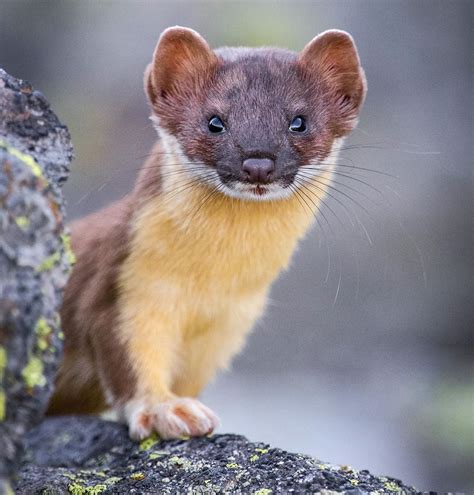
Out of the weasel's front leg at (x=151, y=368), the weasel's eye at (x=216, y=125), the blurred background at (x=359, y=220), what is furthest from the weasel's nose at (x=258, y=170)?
the blurred background at (x=359, y=220)

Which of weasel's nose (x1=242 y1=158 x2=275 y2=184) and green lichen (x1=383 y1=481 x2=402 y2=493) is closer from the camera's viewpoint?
green lichen (x1=383 y1=481 x2=402 y2=493)

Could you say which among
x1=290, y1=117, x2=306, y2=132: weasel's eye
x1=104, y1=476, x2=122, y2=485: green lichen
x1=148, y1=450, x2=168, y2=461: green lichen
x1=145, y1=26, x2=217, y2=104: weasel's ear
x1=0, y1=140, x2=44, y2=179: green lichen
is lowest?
x1=148, y1=450, x2=168, y2=461: green lichen

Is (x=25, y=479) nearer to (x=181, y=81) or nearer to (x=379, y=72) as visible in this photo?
(x=181, y=81)

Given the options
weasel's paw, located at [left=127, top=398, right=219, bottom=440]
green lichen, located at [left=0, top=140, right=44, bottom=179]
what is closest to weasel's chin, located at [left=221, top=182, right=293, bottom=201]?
weasel's paw, located at [left=127, top=398, right=219, bottom=440]

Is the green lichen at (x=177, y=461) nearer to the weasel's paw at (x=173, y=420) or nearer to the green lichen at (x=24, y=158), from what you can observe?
the weasel's paw at (x=173, y=420)

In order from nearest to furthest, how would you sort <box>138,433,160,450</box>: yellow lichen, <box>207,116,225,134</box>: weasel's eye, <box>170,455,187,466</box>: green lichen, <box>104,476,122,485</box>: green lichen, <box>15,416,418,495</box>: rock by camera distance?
<box>15,416,418,495</box>: rock, <box>104,476,122,485</box>: green lichen, <box>170,455,187,466</box>: green lichen, <box>138,433,160,450</box>: yellow lichen, <box>207,116,225,134</box>: weasel's eye

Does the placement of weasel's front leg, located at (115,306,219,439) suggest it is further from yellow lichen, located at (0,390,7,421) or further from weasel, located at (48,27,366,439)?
yellow lichen, located at (0,390,7,421)

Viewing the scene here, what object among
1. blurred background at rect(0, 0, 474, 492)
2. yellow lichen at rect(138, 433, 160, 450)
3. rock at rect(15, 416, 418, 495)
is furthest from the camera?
blurred background at rect(0, 0, 474, 492)
